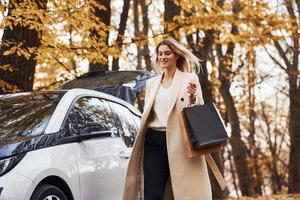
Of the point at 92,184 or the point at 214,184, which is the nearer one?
the point at 92,184

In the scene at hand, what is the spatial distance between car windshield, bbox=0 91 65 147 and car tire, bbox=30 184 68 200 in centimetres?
46

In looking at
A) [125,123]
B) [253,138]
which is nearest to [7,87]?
[125,123]

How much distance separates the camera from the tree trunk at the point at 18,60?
367 inches

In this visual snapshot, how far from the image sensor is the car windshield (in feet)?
16.3

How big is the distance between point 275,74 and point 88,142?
2405 cm

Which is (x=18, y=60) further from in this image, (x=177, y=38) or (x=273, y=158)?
(x=273, y=158)

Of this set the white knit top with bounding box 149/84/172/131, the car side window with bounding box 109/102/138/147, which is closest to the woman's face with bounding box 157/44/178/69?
the white knit top with bounding box 149/84/172/131

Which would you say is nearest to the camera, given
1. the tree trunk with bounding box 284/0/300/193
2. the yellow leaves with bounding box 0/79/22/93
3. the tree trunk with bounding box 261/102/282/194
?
the yellow leaves with bounding box 0/79/22/93

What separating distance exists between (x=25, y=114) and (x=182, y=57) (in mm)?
1588

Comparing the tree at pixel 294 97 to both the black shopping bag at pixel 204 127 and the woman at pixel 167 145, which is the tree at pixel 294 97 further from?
the black shopping bag at pixel 204 127

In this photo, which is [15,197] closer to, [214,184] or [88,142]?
[88,142]

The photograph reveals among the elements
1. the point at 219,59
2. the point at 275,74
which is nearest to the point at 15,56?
the point at 219,59

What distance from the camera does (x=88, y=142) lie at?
5547 millimetres

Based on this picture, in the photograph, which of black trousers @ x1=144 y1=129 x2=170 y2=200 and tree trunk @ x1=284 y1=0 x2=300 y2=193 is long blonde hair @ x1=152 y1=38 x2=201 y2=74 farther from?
tree trunk @ x1=284 y1=0 x2=300 y2=193
